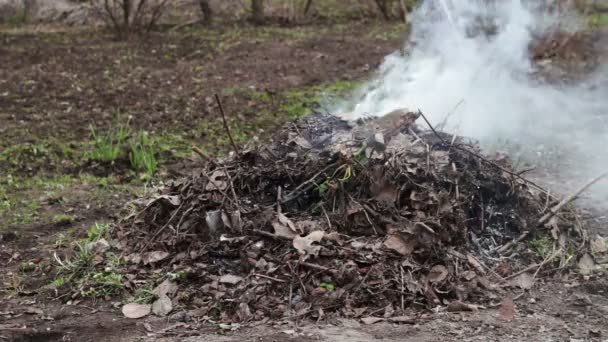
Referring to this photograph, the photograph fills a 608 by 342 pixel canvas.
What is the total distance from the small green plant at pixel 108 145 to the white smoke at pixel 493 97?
2.22 meters

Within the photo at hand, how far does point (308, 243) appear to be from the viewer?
15.0 ft

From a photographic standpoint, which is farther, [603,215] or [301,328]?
[603,215]

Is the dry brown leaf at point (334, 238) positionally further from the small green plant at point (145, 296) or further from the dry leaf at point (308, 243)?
the small green plant at point (145, 296)

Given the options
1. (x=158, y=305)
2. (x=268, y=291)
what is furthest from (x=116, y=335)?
(x=268, y=291)

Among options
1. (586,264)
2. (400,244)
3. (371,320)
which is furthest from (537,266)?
(371,320)

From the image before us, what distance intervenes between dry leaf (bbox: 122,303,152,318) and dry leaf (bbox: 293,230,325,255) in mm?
912

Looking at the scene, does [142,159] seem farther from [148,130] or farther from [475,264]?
[475,264]

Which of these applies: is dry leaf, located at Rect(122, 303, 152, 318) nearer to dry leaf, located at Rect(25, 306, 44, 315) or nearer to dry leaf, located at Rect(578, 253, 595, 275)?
dry leaf, located at Rect(25, 306, 44, 315)

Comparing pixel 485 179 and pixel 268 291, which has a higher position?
pixel 485 179

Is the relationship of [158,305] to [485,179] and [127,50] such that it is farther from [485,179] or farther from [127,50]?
[127,50]

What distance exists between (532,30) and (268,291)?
665 cm

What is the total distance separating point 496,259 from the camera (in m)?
4.91

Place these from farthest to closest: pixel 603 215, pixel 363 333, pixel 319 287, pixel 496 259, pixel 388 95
A: 1. pixel 388 95
2. pixel 603 215
3. pixel 496 259
4. pixel 319 287
5. pixel 363 333

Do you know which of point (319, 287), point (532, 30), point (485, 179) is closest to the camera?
→ point (319, 287)
